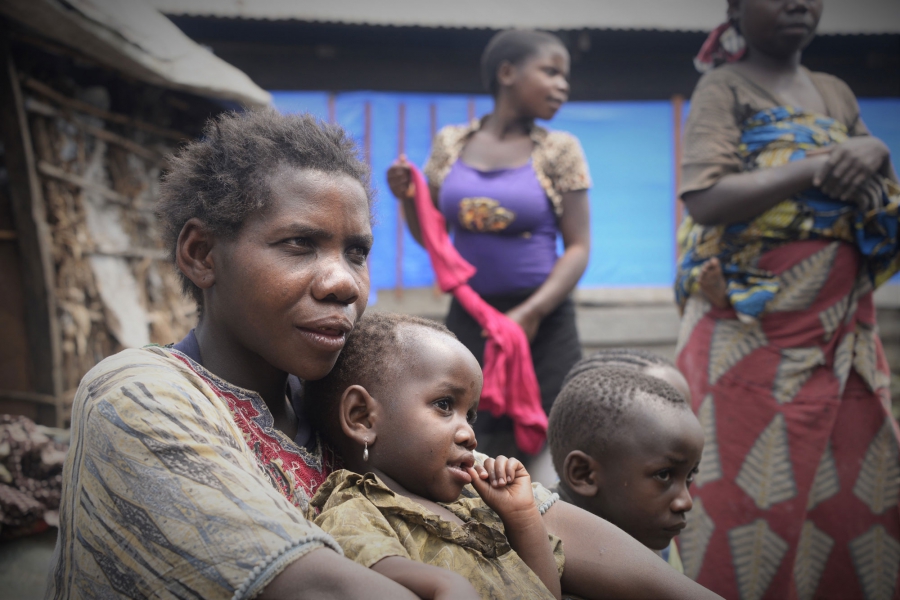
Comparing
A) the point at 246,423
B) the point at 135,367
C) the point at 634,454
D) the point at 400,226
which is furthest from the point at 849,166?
the point at 400,226

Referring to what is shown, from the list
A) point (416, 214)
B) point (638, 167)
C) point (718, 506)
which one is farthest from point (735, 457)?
point (638, 167)

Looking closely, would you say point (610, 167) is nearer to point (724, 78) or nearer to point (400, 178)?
point (724, 78)

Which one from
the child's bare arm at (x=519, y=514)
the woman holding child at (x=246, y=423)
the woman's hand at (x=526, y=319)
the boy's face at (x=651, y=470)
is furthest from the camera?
the woman's hand at (x=526, y=319)

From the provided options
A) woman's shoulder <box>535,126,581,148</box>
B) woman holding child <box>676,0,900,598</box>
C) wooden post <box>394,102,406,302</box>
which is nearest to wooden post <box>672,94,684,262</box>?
wooden post <box>394,102,406,302</box>

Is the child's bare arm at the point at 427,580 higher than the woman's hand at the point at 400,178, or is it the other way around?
the woman's hand at the point at 400,178

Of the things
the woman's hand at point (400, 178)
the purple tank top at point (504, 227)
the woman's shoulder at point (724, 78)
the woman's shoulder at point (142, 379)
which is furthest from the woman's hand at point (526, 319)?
the woman's shoulder at point (142, 379)

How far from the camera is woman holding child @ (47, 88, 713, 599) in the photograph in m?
1.19

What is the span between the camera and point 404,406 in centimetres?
Answer: 172

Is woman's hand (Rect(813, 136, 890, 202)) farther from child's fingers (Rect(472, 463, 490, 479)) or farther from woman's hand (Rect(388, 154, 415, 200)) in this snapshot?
child's fingers (Rect(472, 463, 490, 479))

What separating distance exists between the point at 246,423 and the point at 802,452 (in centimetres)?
239

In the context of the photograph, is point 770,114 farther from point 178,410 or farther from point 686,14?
point 686,14

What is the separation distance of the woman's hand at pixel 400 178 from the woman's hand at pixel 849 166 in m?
1.75

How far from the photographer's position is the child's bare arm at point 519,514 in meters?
1.66

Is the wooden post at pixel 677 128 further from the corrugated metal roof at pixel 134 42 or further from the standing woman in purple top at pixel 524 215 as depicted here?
the corrugated metal roof at pixel 134 42
